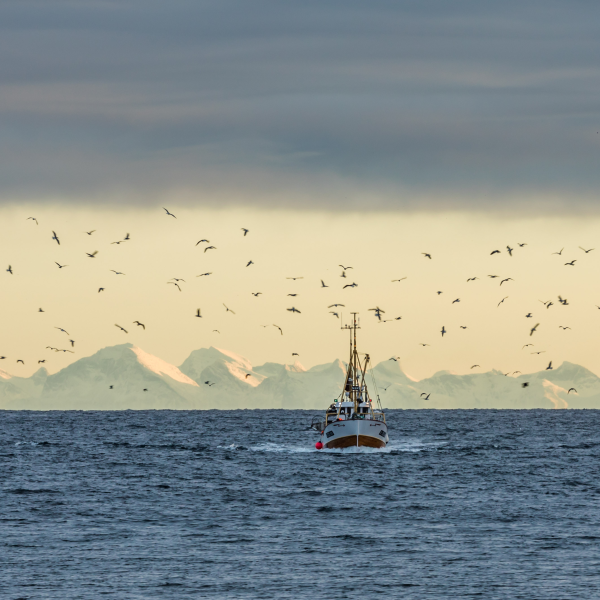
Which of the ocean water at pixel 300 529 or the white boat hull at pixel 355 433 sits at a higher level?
the white boat hull at pixel 355 433

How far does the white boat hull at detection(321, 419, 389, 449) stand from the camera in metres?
109

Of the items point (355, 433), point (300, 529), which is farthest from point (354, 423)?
point (300, 529)

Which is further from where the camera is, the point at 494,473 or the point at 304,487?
the point at 494,473

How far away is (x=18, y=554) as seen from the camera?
50.5 meters

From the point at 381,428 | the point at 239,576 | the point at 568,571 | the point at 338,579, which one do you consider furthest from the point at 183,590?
the point at 381,428

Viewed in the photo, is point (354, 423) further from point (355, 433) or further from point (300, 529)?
point (300, 529)

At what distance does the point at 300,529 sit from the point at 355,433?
50631 millimetres

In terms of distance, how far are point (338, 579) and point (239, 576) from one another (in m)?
4.70

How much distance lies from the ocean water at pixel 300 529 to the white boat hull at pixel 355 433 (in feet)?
7.04

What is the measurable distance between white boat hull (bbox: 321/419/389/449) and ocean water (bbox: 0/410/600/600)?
2145 mm

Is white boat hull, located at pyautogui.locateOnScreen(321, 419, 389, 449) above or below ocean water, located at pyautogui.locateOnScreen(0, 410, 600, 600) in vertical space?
above

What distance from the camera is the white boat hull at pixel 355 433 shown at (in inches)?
4279

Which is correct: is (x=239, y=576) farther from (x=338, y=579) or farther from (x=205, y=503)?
(x=205, y=503)

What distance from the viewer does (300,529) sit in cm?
5947
